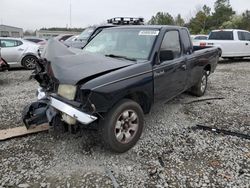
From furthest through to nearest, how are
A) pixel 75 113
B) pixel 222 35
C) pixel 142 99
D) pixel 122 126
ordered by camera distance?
1. pixel 222 35
2. pixel 142 99
3. pixel 122 126
4. pixel 75 113

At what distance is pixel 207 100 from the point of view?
624 centimetres

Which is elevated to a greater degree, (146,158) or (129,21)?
(129,21)

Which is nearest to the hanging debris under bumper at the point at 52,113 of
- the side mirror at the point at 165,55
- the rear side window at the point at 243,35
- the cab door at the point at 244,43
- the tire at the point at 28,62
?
the side mirror at the point at 165,55

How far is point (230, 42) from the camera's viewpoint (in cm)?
1300

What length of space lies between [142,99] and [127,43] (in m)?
1.07

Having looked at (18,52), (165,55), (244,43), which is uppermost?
(244,43)

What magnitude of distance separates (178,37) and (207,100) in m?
2.02

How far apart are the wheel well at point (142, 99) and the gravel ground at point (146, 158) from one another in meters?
0.50

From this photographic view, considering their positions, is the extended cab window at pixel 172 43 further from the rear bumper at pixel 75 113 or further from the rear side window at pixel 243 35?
the rear side window at pixel 243 35

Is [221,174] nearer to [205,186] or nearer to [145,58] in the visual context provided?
[205,186]

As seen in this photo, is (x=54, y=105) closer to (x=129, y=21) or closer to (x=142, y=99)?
(x=142, y=99)

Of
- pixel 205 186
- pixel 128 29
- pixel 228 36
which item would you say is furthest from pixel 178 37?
pixel 228 36

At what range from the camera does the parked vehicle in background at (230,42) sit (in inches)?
508

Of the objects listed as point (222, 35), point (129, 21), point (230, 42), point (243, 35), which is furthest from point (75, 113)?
point (243, 35)
